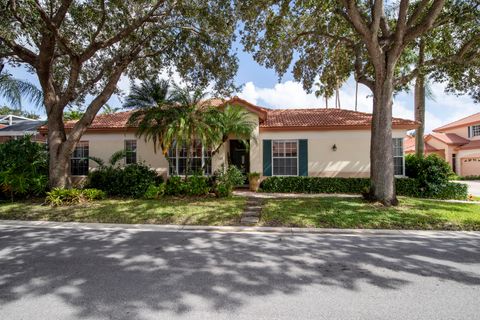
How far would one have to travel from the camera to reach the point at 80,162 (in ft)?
50.6

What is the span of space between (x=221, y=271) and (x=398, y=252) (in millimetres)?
3701

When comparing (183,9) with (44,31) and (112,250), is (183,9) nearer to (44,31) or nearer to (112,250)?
(44,31)

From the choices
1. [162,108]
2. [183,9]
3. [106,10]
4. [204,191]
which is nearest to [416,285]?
[204,191]

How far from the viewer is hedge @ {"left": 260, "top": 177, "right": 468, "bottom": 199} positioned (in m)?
12.6

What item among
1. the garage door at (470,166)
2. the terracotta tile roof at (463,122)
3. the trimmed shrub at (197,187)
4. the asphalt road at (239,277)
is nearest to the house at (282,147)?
the trimmed shrub at (197,187)

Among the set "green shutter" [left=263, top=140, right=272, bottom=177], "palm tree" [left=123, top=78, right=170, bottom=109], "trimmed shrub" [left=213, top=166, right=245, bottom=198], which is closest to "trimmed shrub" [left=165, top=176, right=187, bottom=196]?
"trimmed shrub" [left=213, top=166, right=245, bottom=198]

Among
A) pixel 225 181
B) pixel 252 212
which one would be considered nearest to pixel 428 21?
pixel 252 212

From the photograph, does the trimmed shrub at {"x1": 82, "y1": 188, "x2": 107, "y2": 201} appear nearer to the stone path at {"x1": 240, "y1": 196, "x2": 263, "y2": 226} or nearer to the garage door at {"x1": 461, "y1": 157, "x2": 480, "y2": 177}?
the stone path at {"x1": 240, "y1": 196, "x2": 263, "y2": 226}

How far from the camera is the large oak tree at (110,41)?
1071 centimetres

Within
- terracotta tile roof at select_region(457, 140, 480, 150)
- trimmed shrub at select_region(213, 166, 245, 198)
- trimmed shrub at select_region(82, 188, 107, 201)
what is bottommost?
trimmed shrub at select_region(82, 188, 107, 201)

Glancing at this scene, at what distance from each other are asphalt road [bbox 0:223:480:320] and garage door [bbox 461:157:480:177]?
2517 cm

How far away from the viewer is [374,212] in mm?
8852

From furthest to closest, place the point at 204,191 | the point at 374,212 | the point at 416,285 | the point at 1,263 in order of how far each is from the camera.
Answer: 1. the point at 204,191
2. the point at 374,212
3. the point at 1,263
4. the point at 416,285

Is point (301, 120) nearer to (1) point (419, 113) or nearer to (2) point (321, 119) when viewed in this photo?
(2) point (321, 119)
